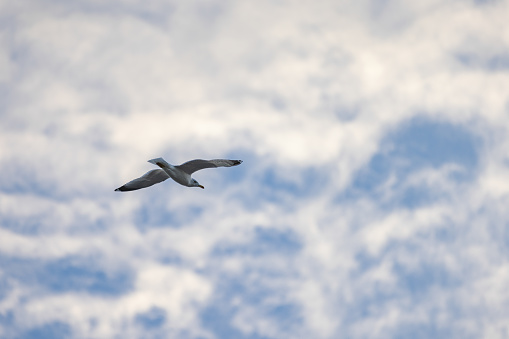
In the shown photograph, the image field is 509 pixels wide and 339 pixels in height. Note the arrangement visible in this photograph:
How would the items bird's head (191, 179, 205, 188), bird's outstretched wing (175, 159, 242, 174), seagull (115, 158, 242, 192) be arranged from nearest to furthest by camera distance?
1. seagull (115, 158, 242, 192)
2. bird's outstretched wing (175, 159, 242, 174)
3. bird's head (191, 179, 205, 188)

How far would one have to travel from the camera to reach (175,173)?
54.8 metres

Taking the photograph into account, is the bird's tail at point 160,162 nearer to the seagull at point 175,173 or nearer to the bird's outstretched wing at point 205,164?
the seagull at point 175,173

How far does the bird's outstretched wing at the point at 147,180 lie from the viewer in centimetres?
5662

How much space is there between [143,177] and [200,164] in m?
4.89

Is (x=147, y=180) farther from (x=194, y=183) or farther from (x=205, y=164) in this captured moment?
(x=205, y=164)

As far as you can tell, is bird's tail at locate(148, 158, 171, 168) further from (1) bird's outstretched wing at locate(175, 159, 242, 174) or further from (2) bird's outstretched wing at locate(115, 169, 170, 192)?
(2) bird's outstretched wing at locate(115, 169, 170, 192)

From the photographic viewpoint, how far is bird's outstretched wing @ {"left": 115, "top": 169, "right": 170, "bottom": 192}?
186ft

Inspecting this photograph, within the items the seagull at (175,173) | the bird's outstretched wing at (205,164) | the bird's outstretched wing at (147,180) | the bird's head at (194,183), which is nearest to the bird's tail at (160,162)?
the seagull at (175,173)

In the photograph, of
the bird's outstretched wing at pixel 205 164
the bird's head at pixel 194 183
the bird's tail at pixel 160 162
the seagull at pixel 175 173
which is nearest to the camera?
the bird's tail at pixel 160 162

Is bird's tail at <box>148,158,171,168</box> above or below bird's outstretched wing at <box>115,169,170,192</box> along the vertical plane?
below

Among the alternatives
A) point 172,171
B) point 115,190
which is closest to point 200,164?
point 172,171

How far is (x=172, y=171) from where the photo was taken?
54.4 meters

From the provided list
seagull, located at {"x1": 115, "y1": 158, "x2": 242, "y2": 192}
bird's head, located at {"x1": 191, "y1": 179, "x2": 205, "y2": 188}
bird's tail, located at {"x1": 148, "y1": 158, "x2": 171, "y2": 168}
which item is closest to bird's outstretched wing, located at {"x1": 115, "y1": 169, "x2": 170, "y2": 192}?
seagull, located at {"x1": 115, "y1": 158, "x2": 242, "y2": 192}

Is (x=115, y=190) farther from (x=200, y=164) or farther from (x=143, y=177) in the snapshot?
(x=200, y=164)
